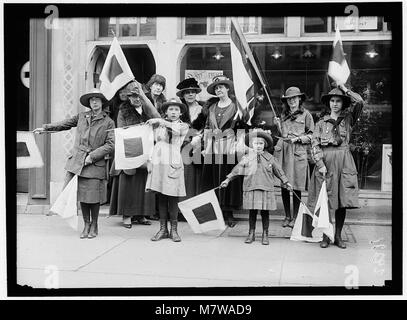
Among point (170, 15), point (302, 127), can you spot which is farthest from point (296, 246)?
point (170, 15)

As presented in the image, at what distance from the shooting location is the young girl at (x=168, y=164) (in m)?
5.69

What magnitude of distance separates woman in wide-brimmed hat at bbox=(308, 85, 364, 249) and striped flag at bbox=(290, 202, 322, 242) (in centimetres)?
9

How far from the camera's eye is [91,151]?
226 inches

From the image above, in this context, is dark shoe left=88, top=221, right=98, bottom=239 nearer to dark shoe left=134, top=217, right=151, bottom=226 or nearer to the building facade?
dark shoe left=134, top=217, right=151, bottom=226

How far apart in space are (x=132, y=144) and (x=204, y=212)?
1032 millimetres

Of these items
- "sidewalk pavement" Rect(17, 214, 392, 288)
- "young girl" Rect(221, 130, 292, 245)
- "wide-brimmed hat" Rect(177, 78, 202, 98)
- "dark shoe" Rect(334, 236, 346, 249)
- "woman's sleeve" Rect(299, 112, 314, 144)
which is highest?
"wide-brimmed hat" Rect(177, 78, 202, 98)

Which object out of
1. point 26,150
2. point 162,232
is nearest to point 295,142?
point 162,232

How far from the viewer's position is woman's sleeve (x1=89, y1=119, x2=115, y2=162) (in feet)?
18.7

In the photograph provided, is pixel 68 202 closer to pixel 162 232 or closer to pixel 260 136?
pixel 162 232

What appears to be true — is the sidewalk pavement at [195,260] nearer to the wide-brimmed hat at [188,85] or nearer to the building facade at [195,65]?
the building facade at [195,65]

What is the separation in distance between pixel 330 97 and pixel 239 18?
1275mm

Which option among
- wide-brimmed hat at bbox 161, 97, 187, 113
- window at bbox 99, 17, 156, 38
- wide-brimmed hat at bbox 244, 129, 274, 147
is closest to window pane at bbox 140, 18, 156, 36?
window at bbox 99, 17, 156, 38

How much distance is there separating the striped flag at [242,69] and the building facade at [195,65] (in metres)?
0.86

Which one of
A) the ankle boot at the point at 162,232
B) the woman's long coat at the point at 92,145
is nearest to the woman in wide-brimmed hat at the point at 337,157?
the ankle boot at the point at 162,232
